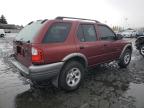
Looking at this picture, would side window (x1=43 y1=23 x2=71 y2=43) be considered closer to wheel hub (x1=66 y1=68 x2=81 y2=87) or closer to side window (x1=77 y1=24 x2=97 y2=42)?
side window (x1=77 y1=24 x2=97 y2=42)

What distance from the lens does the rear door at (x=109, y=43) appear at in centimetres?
599

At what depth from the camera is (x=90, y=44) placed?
533 centimetres

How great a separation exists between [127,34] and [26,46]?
107 ft

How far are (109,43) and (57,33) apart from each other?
2274 millimetres

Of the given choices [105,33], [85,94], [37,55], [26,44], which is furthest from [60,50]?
[105,33]

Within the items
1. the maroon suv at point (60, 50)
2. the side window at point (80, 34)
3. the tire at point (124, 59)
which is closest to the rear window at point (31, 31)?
the maroon suv at point (60, 50)

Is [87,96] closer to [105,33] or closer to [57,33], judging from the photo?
[57,33]

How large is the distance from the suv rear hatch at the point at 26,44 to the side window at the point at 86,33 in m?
1.13

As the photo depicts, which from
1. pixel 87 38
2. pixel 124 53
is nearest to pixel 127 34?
pixel 124 53

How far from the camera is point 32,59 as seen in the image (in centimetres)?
421

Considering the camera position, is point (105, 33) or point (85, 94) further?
point (105, 33)

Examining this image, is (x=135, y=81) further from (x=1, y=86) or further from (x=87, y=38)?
(x=1, y=86)

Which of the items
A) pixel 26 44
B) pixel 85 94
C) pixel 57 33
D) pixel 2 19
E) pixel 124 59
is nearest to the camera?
pixel 26 44

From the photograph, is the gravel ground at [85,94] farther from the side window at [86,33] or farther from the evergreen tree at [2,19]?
the evergreen tree at [2,19]
